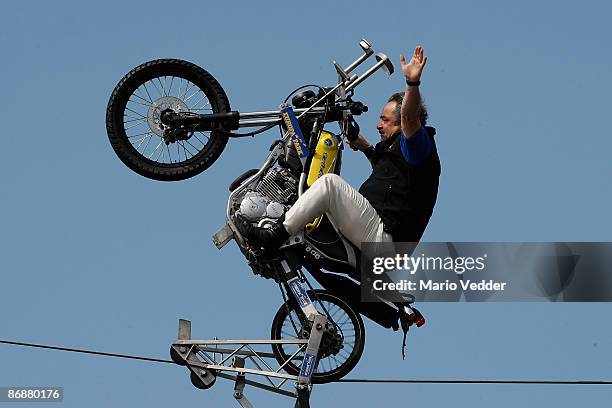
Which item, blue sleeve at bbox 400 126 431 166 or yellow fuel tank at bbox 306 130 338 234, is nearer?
blue sleeve at bbox 400 126 431 166

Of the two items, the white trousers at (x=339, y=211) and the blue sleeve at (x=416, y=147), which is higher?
the blue sleeve at (x=416, y=147)

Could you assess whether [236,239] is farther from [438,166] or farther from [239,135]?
[438,166]

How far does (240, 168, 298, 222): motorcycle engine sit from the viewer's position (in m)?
14.5

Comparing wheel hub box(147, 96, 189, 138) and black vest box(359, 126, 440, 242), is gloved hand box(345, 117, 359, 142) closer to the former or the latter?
black vest box(359, 126, 440, 242)

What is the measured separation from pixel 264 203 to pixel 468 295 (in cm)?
193

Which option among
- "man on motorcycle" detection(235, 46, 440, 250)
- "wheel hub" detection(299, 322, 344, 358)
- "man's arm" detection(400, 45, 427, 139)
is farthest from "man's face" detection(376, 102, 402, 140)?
"wheel hub" detection(299, 322, 344, 358)

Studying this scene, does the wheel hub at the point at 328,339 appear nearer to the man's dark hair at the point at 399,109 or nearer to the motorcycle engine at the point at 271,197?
the motorcycle engine at the point at 271,197

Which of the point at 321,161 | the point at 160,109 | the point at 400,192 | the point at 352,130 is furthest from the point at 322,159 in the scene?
the point at 160,109

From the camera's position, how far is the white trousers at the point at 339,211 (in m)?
14.2

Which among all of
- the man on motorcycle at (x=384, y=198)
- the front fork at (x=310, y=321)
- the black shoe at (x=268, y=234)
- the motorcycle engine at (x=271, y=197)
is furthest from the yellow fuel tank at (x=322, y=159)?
the front fork at (x=310, y=321)

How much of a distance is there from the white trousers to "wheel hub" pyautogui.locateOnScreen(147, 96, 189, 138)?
1.43 meters

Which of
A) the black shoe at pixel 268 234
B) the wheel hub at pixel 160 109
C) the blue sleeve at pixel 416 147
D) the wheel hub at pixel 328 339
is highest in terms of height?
the wheel hub at pixel 160 109

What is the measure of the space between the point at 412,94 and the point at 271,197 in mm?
1825

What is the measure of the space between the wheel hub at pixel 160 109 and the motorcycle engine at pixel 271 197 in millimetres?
958
